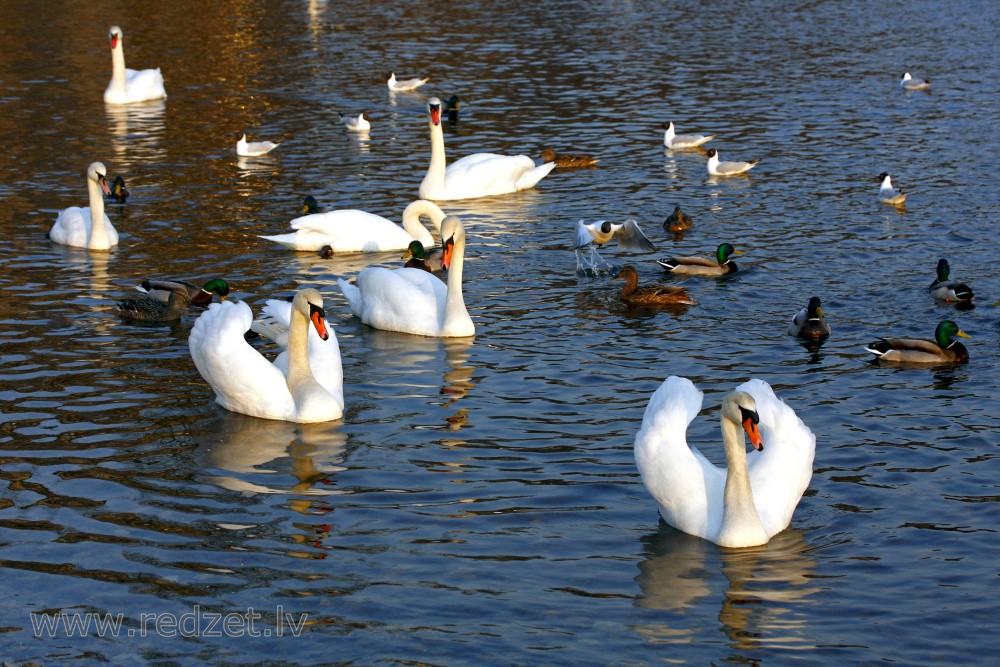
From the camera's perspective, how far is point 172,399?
11891 mm

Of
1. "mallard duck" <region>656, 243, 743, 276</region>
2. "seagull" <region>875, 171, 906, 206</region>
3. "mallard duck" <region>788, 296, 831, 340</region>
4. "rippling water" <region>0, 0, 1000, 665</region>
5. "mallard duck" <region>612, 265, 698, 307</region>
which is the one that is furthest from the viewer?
"seagull" <region>875, 171, 906, 206</region>

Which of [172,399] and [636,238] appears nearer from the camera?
[172,399]

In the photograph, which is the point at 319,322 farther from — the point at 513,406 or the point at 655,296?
the point at 655,296

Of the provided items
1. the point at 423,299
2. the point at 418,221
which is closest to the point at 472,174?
the point at 418,221

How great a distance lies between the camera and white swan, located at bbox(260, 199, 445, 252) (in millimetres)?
17016

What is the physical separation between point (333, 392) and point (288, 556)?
9.26 feet

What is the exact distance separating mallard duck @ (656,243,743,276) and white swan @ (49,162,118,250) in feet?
22.2

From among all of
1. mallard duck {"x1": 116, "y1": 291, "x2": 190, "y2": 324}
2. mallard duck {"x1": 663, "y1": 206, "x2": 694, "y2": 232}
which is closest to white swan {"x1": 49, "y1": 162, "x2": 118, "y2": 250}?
mallard duck {"x1": 116, "y1": 291, "x2": 190, "y2": 324}

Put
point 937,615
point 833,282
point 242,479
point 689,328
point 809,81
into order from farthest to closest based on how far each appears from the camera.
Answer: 1. point 809,81
2. point 833,282
3. point 689,328
4. point 242,479
5. point 937,615

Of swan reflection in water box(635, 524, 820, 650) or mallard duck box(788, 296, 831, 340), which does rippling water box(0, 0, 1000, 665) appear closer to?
swan reflection in water box(635, 524, 820, 650)

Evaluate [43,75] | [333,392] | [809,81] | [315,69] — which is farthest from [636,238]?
[43,75]

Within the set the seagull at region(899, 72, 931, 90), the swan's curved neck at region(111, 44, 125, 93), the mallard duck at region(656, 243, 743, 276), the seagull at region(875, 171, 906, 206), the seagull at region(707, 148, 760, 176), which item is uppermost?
the swan's curved neck at region(111, 44, 125, 93)

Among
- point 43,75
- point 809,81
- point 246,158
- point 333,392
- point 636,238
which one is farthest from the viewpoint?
point 43,75

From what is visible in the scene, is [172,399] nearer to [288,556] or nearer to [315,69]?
[288,556]
